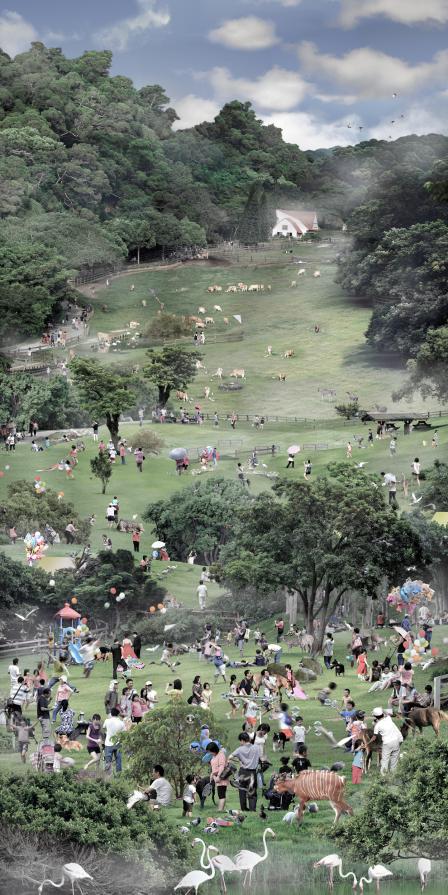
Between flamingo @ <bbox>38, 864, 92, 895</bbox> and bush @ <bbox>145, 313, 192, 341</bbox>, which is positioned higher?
bush @ <bbox>145, 313, 192, 341</bbox>

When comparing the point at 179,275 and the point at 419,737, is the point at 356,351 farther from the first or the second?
the point at 419,737

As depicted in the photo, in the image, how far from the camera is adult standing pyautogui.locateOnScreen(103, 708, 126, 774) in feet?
90.9

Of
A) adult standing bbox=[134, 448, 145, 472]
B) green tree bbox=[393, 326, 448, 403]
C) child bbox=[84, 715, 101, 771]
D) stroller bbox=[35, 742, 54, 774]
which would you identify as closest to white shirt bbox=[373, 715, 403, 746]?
child bbox=[84, 715, 101, 771]

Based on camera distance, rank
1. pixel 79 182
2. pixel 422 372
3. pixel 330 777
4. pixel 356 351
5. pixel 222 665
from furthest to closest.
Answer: pixel 79 182
pixel 356 351
pixel 422 372
pixel 222 665
pixel 330 777

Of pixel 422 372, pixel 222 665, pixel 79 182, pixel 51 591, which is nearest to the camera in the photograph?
pixel 222 665

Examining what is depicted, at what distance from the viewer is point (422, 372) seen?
52438 millimetres

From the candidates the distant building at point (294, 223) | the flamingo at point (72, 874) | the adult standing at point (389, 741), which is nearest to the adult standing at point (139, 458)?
the adult standing at point (389, 741)

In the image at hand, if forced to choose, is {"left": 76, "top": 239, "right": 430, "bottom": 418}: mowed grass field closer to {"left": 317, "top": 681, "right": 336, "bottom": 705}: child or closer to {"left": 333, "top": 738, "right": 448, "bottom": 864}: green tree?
{"left": 317, "top": 681, "right": 336, "bottom": 705}: child

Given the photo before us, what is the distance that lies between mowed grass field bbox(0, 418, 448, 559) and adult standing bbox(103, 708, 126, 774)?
16.4 m

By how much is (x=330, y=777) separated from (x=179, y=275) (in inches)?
1670

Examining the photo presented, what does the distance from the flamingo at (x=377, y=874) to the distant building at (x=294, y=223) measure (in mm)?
50249

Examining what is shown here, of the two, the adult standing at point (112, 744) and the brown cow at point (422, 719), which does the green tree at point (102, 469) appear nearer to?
the adult standing at point (112, 744)

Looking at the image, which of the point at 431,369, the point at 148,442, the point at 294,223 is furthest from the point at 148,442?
the point at 294,223

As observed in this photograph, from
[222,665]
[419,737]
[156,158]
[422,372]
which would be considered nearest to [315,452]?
[422,372]
